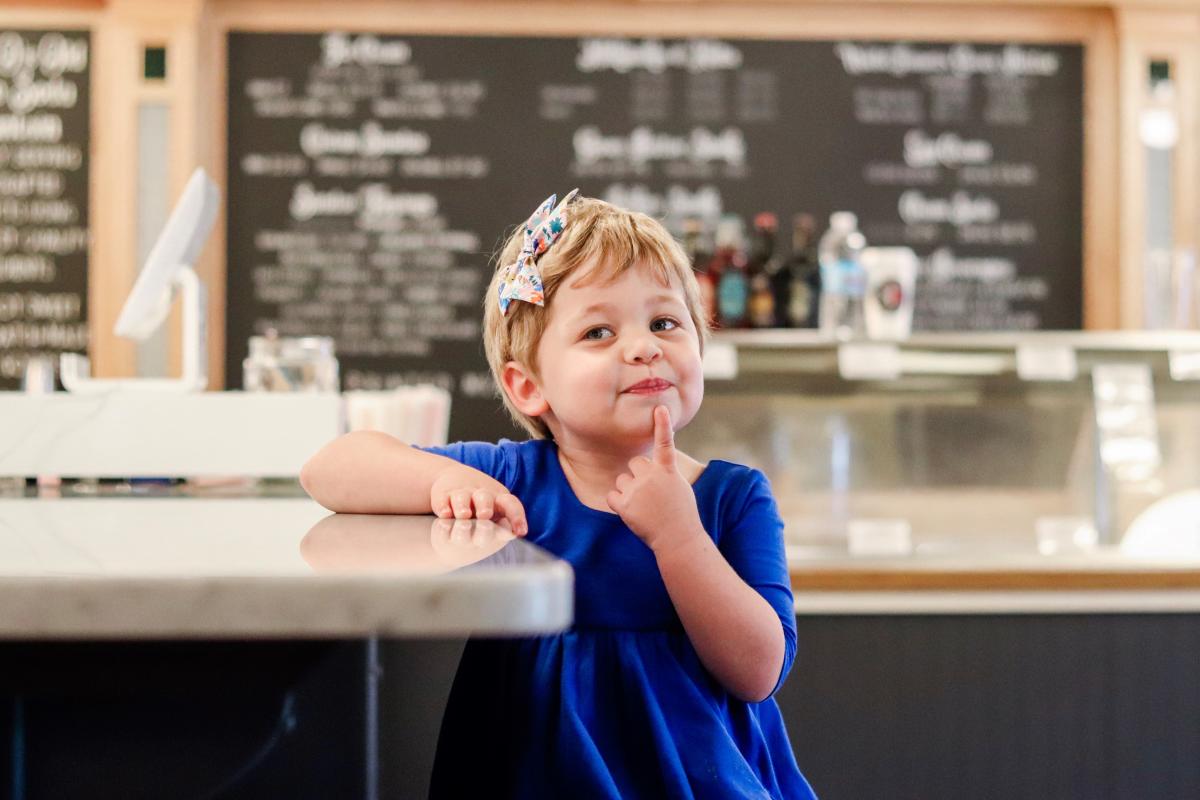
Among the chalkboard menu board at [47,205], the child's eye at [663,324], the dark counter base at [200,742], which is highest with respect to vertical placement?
the chalkboard menu board at [47,205]

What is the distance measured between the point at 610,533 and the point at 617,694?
14cm

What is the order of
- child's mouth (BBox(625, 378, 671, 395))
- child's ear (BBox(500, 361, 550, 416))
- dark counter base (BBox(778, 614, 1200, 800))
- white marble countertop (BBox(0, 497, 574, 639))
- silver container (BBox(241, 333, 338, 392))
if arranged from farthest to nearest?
1. dark counter base (BBox(778, 614, 1200, 800))
2. silver container (BBox(241, 333, 338, 392))
3. child's ear (BBox(500, 361, 550, 416))
4. child's mouth (BBox(625, 378, 671, 395))
5. white marble countertop (BBox(0, 497, 574, 639))

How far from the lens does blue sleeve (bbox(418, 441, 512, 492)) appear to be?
1.09 metres

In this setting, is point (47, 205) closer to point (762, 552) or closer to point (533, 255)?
point (533, 255)

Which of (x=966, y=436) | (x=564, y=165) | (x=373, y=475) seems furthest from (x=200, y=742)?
(x=564, y=165)

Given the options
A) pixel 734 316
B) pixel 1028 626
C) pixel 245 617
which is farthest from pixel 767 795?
pixel 734 316

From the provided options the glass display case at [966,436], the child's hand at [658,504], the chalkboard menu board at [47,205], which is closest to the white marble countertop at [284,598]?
the child's hand at [658,504]

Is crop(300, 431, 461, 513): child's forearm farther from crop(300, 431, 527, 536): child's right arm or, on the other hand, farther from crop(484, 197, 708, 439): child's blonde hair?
crop(484, 197, 708, 439): child's blonde hair

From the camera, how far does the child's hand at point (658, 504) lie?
894mm

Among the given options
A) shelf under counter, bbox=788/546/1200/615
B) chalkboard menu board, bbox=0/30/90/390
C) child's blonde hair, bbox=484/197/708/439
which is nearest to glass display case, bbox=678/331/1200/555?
shelf under counter, bbox=788/546/1200/615

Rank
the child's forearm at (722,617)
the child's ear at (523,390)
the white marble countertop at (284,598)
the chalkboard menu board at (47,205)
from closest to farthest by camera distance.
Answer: the white marble countertop at (284,598) → the child's forearm at (722,617) → the child's ear at (523,390) → the chalkboard menu board at (47,205)

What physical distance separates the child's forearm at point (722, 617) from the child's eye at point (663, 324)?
0.72 ft

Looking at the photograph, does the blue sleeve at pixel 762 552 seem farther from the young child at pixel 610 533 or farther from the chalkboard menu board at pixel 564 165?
the chalkboard menu board at pixel 564 165

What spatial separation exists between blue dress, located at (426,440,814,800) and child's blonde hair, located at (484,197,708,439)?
15cm
